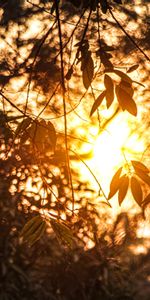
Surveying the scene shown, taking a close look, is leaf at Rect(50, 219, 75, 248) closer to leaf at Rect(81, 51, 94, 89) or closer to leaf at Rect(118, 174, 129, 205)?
leaf at Rect(118, 174, 129, 205)

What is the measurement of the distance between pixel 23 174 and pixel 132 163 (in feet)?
6.15

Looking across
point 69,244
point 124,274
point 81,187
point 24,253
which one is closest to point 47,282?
point 24,253

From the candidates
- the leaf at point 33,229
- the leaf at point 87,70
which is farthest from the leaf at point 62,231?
the leaf at point 87,70

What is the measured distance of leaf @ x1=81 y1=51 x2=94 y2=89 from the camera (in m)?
0.73

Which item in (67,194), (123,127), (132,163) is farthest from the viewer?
(67,194)

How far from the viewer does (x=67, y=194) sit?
8.18 ft

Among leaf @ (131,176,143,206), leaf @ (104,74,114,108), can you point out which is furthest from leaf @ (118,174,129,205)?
leaf @ (104,74,114,108)

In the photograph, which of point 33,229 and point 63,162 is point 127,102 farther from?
point 63,162

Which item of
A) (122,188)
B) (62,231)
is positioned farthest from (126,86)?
(62,231)

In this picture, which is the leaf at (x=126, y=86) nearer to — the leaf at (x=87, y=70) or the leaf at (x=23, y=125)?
the leaf at (x=87, y=70)

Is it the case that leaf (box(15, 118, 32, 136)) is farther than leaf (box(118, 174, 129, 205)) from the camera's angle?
Yes

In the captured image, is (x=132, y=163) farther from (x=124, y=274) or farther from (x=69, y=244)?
(x=124, y=274)

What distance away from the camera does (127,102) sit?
0.65 m

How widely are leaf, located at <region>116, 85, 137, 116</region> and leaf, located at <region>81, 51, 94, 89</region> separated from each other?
9cm
